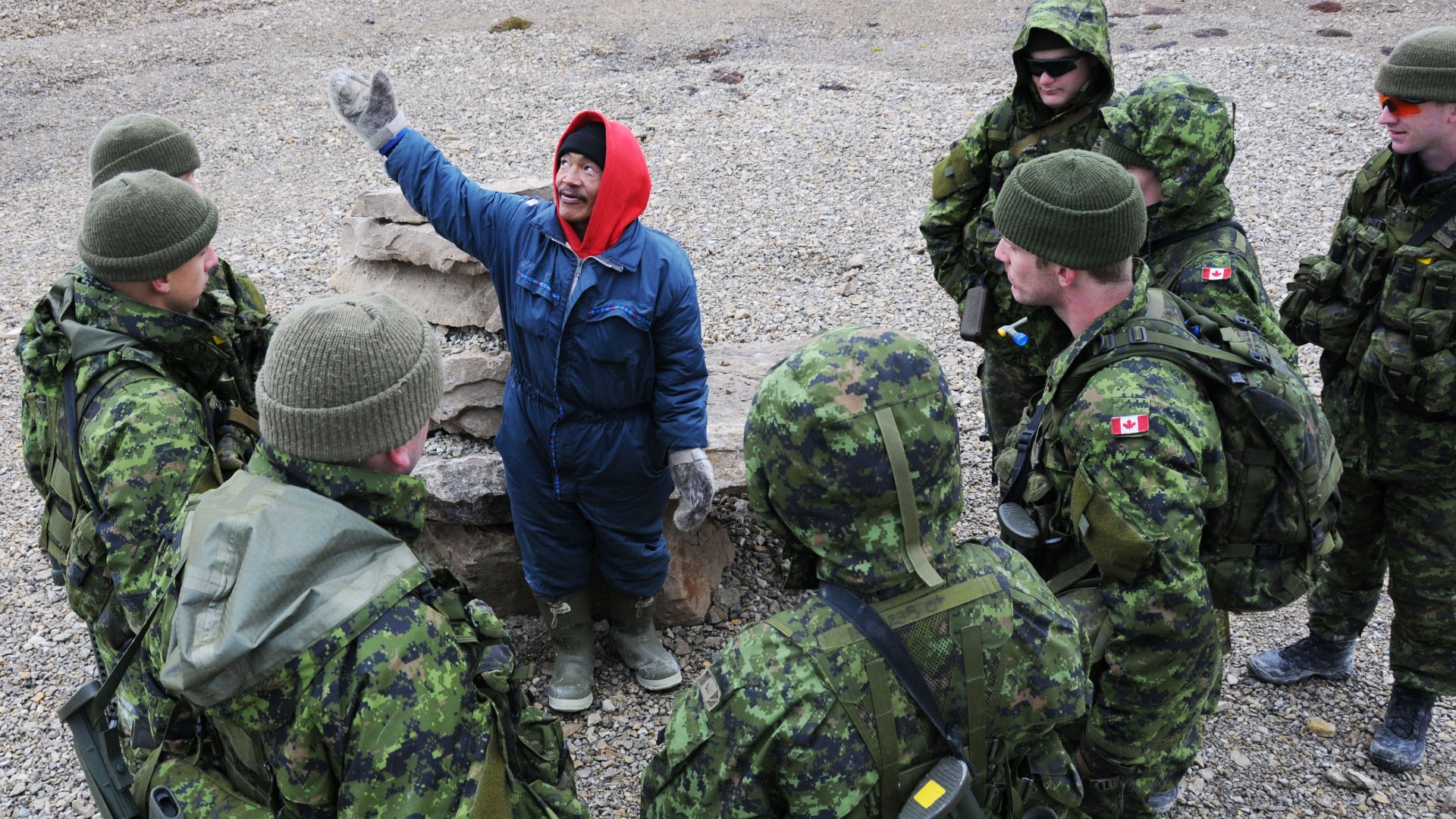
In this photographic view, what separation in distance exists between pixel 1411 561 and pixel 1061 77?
2272 mm

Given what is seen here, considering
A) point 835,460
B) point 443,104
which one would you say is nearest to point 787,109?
point 443,104

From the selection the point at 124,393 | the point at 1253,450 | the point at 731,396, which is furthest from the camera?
the point at 731,396

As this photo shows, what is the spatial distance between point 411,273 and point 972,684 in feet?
13.2

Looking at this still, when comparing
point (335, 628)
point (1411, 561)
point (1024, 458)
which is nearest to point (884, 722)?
point (335, 628)

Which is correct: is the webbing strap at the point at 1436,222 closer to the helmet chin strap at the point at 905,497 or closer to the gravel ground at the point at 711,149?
the gravel ground at the point at 711,149

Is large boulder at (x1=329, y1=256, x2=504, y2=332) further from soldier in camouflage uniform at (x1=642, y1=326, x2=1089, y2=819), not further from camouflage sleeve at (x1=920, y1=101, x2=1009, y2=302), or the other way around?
soldier in camouflage uniform at (x1=642, y1=326, x2=1089, y2=819)

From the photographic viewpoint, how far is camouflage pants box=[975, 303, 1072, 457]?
180 inches

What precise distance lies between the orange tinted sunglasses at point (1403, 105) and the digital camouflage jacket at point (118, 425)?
4.06m

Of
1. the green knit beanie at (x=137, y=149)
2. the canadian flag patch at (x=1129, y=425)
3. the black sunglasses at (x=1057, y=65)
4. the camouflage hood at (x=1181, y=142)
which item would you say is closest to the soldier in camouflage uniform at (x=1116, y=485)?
the canadian flag patch at (x=1129, y=425)

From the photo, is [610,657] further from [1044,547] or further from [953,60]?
[953,60]

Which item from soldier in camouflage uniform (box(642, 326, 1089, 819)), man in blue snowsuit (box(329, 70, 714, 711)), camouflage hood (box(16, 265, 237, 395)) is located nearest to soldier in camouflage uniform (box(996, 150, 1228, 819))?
soldier in camouflage uniform (box(642, 326, 1089, 819))

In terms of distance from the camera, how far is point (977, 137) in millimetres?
4734

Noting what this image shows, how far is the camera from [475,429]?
4.93 metres

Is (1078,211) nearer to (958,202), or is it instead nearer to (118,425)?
(958,202)
